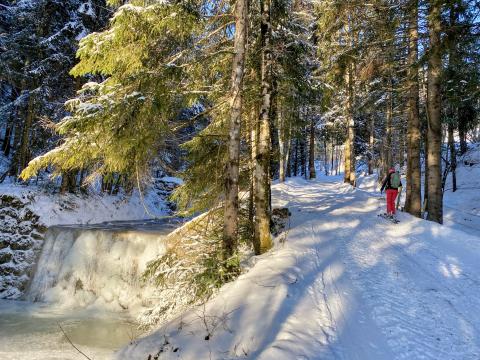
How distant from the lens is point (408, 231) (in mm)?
10000

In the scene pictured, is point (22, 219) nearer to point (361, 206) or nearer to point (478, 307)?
point (361, 206)

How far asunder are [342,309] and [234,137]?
3.51 meters

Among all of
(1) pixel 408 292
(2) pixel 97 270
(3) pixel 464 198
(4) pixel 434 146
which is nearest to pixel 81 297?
(2) pixel 97 270

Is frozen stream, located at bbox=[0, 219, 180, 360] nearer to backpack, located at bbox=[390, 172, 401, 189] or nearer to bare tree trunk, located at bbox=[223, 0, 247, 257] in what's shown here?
bare tree trunk, located at bbox=[223, 0, 247, 257]

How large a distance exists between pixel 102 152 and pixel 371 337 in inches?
198

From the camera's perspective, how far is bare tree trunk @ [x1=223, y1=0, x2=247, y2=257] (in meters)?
6.79

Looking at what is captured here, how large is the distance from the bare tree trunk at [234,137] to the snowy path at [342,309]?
0.84m

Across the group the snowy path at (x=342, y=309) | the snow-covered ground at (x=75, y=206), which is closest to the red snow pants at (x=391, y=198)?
the snowy path at (x=342, y=309)

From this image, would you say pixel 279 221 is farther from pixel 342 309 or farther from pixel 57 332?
pixel 57 332

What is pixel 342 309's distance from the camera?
5219 millimetres

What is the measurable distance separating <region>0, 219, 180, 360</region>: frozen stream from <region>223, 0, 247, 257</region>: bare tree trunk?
3.04 m

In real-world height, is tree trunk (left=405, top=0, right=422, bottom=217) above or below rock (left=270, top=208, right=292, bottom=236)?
above

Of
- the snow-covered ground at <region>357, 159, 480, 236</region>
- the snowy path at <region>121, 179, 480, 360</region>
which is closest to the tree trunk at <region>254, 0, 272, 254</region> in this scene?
the snowy path at <region>121, 179, 480, 360</region>

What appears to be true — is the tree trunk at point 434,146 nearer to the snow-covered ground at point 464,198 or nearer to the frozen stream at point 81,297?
the snow-covered ground at point 464,198
